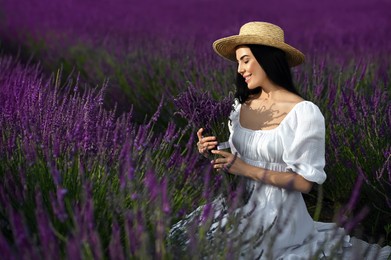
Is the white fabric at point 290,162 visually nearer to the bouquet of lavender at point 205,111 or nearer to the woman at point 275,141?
the woman at point 275,141

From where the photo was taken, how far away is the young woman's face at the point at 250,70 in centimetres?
221

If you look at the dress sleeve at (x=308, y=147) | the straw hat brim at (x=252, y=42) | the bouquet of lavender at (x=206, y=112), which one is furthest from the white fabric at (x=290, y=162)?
the straw hat brim at (x=252, y=42)

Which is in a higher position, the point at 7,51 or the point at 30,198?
the point at 30,198

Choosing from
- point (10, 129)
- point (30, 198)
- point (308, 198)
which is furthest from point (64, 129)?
point (308, 198)

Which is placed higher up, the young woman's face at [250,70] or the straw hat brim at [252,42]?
the straw hat brim at [252,42]

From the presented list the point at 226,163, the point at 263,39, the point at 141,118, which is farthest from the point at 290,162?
the point at 141,118

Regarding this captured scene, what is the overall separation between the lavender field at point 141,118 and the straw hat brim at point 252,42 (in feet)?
0.65

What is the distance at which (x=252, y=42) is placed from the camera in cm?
218

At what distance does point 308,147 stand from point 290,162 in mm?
83

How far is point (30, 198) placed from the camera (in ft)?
5.93

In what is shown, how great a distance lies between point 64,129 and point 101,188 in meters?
0.40

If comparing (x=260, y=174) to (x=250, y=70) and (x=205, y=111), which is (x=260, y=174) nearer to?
(x=205, y=111)

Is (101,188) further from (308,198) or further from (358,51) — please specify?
(358,51)

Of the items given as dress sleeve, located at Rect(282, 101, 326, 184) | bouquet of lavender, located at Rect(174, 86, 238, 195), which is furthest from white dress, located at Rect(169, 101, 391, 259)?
bouquet of lavender, located at Rect(174, 86, 238, 195)
